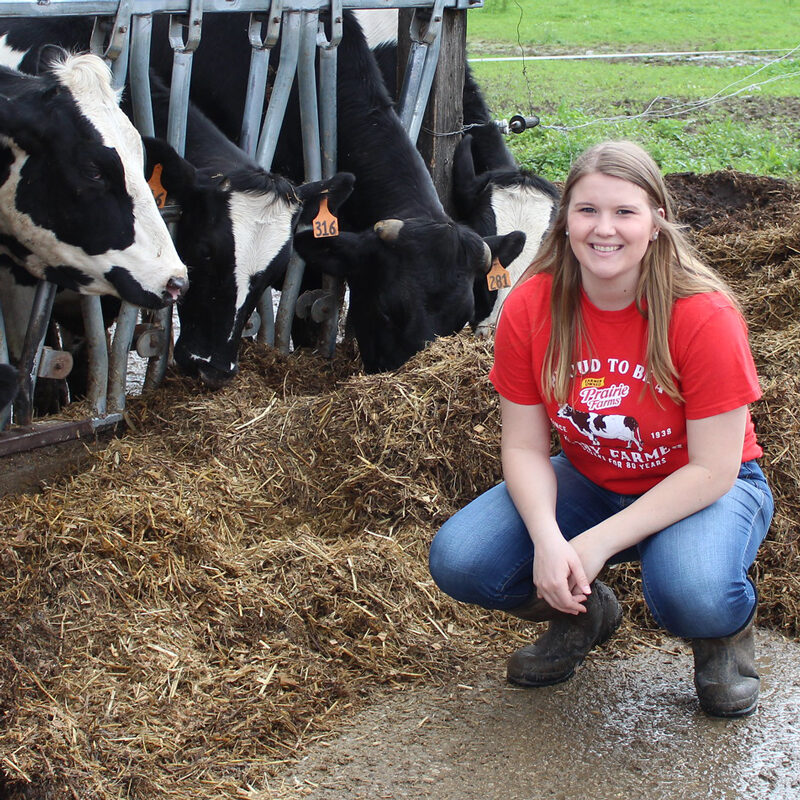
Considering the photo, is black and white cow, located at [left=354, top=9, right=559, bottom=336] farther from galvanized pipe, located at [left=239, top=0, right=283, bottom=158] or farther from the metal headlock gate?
galvanized pipe, located at [left=239, top=0, right=283, bottom=158]

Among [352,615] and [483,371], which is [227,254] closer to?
[483,371]

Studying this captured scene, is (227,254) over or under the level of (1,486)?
over

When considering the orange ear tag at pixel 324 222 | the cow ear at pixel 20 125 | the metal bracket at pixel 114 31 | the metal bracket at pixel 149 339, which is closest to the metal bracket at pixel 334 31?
the orange ear tag at pixel 324 222

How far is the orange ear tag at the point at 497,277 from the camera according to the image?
531 centimetres

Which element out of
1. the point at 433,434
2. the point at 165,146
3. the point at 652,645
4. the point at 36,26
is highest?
the point at 36,26

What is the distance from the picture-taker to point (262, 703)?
2816 millimetres

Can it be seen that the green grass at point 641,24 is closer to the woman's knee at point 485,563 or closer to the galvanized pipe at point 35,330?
the galvanized pipe at point 35,330

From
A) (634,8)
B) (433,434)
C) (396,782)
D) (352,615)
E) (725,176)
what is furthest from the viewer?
(634,8)

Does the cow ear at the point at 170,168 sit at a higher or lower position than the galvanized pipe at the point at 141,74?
lower

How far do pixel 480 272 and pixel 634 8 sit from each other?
73.2ft

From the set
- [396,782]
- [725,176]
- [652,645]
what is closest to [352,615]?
[396,782]

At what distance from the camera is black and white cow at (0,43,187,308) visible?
152 inches

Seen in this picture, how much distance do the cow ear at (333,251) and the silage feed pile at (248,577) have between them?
90cm

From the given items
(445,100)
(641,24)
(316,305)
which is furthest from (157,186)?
(641,24)
